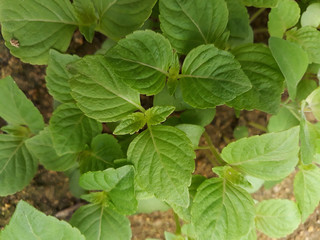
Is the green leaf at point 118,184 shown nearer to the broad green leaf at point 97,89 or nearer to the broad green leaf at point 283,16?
the broad green leaf at point 97,89

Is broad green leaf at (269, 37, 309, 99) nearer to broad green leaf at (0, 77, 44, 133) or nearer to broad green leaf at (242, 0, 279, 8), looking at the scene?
broad green leaf at (242, 0, 279, 8)

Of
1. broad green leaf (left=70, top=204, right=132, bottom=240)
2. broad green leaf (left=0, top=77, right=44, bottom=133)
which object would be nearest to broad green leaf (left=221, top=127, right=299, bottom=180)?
broad green leaf (left=70, top=204, right=132, bottom=240)

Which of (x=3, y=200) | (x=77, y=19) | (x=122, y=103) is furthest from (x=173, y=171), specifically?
(x=3, y=200)

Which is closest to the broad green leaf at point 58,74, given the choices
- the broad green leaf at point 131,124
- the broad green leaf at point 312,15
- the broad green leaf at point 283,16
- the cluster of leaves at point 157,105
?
the cluster of leaves at point 157,105

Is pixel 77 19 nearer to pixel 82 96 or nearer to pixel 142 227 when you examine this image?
pixel 82 96

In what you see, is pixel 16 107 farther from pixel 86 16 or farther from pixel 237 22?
pixel 237 22

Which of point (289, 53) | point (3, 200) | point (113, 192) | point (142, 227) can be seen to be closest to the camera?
point (289, 53)

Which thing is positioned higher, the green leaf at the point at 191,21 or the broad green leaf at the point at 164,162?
the green leaf at the point at 191,21
